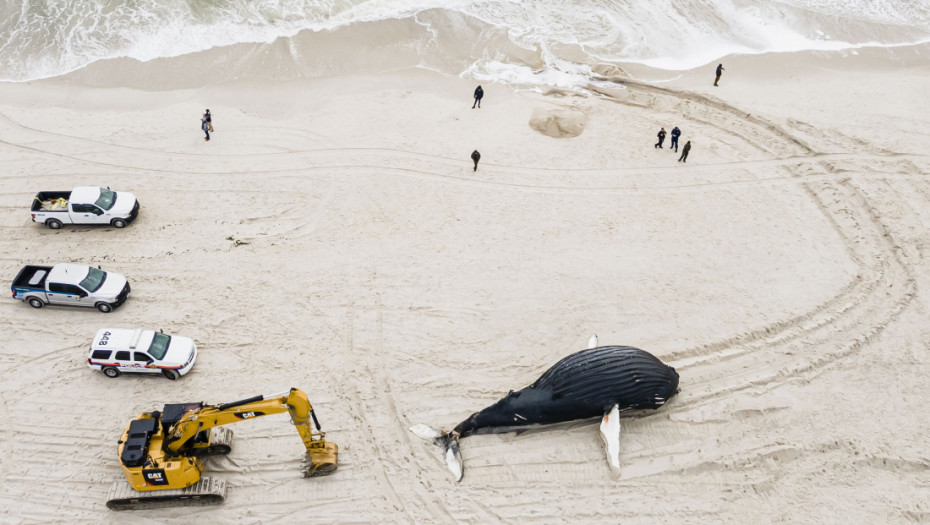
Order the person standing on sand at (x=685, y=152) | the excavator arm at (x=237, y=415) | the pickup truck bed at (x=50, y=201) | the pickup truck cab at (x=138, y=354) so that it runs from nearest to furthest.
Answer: the excavator arm at (x=237, y=415) → the pickup truck cab at (x=138, y=354) → the pickup truck bed at (x=50, y=201) → the person standing on sand at (x=685, y=152)

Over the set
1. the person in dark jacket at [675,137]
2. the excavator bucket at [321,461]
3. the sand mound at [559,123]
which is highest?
the person in dark jacket at [675,137]

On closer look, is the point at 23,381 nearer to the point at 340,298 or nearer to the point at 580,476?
the point at 340,298

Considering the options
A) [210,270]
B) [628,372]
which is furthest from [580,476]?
[210,270]

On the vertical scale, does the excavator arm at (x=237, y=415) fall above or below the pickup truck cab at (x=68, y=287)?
above

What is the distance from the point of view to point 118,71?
26703mm

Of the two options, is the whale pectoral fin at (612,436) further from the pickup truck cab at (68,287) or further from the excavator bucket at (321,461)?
the pickup truck cab at (68,287)

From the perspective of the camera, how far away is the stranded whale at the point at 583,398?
531 inches

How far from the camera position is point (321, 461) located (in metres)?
12.9

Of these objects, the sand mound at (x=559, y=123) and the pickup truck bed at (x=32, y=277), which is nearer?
the pickup truck bed at (x=32, y=277)

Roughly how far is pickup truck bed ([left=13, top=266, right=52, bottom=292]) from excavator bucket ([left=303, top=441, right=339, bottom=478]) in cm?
959

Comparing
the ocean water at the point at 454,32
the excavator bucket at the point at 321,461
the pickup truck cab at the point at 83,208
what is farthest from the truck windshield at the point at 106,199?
the excavator bucket at the point at 321,461

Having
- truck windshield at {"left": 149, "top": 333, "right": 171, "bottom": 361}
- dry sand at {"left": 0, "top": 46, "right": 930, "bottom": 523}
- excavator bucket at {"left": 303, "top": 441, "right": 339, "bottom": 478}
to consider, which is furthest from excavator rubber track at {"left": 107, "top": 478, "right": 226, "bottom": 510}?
truck windshield at {"left": 149, "top": 333, "right": 171, "bottom": 361}

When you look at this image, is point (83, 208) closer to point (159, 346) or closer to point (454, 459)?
point (159, 346)

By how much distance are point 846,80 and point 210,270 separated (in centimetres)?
2955
